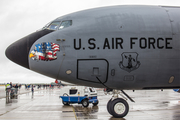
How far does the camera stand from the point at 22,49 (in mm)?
8062

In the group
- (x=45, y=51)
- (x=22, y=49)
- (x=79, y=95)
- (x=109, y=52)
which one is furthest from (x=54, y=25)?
(x=79, y=95)

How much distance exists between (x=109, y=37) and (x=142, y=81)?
7.10 feet

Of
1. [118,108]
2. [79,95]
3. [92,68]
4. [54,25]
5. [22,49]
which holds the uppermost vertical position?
[54,25]

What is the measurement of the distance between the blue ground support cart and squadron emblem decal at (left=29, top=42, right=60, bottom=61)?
8699mm

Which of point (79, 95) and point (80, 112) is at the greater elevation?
point (79, 95)

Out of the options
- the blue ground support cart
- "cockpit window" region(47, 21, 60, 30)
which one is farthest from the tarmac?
"cockpit window" region(47, 21, 60, 30)

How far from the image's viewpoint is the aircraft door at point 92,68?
310 inches

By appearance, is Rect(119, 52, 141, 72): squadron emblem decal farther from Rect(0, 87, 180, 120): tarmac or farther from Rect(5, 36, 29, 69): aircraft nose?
Rect(5, 36, 29, 69): aircraft nose

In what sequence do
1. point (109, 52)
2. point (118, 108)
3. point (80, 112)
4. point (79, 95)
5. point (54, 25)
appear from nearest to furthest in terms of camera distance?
point (109, 52), point (54, 25), point (118, 108), point (80, 112), point (79, 95)

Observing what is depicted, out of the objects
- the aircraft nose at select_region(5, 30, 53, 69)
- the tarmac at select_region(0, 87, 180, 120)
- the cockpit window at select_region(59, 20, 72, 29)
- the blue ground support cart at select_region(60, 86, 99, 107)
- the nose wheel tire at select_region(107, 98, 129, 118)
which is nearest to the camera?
the aircraft nose at select_region(5, 30, 53, 69)

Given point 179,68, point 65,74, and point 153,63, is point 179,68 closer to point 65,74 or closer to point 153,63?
point 153,63

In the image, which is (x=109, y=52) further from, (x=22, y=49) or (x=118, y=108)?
(x=22, y=49)

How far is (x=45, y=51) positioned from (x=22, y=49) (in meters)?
0.94

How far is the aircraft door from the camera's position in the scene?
788 cm
